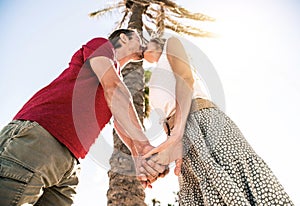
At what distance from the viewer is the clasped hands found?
270 centimetres

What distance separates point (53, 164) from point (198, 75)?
→ 4.84ft

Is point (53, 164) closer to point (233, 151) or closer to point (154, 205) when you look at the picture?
point (233, 151)

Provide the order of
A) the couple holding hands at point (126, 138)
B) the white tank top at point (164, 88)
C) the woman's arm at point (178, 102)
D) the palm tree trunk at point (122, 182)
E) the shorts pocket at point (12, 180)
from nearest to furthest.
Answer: the shorts pocket at point (12, 180), the couple holding hands at point (126, 138), the woman's arm at point (178, 102), the white tank top at point (164, 88), the palm tree trunk at point (122, 182)

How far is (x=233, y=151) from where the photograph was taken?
8.05ft

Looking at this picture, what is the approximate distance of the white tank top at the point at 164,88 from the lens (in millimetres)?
2951

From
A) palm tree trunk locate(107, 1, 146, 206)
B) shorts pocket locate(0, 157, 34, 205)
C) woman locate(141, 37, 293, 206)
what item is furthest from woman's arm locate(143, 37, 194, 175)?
palm tree trunk locate(107, 1, 146, 206)

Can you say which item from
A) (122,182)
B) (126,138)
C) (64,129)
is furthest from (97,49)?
(122,182)

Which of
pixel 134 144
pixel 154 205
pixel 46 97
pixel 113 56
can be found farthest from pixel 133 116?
pixel 154 205

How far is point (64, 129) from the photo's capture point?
243 centimetres

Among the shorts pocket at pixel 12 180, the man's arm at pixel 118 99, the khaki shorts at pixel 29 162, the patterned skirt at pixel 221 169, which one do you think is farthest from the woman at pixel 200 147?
the shorts pocket at pixel 12 180

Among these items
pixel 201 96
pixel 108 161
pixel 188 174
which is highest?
pixel 201 96

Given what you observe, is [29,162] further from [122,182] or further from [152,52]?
[122,182]

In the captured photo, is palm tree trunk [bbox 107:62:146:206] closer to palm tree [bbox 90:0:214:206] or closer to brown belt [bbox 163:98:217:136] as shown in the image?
palm tree [bbox 90:0:214:206]

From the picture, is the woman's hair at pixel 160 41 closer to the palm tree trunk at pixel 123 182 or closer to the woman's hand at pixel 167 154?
the woman's hand at pixel 167 154
